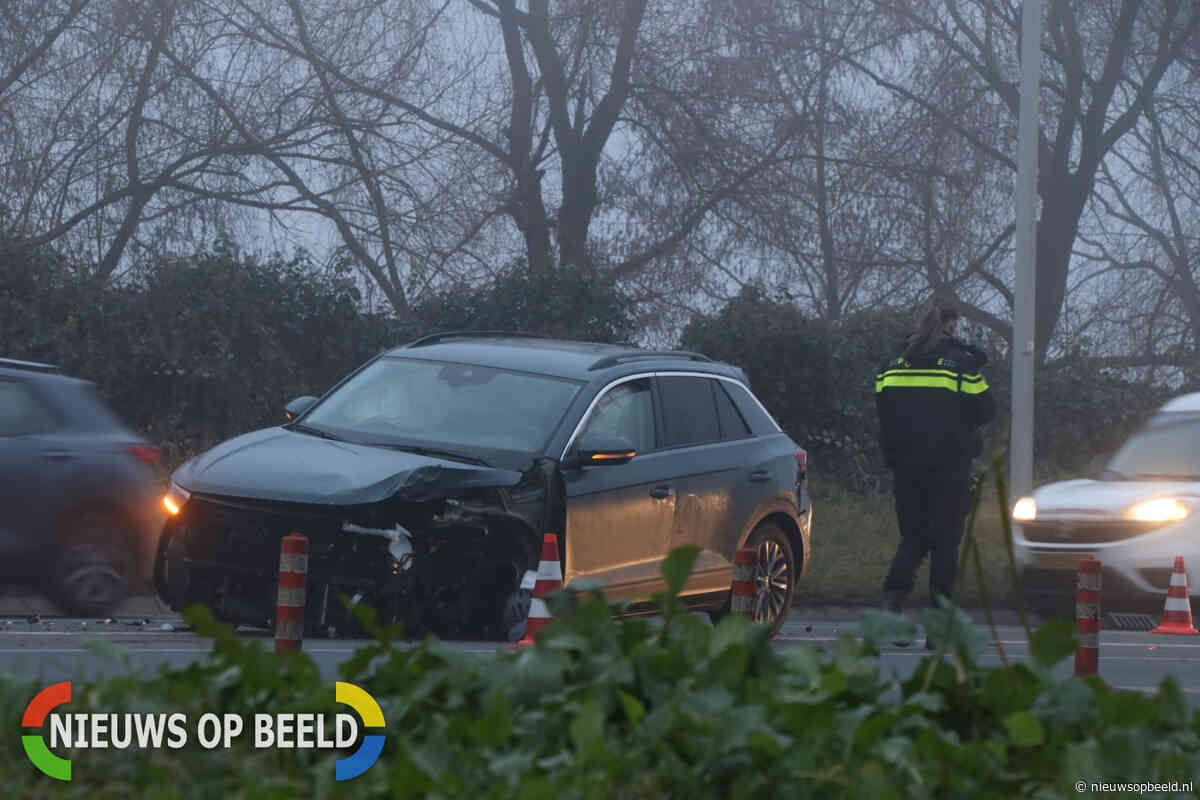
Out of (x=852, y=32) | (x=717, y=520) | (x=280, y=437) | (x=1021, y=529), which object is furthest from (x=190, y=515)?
(x=852, y=32)

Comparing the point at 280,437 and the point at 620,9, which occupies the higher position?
the point at 620,9

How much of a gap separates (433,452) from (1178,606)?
5.45m

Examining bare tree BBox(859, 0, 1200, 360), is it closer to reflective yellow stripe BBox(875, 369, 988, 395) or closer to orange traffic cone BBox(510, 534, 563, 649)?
reflective yellow stripe BBox(875, 369, 988, 395)

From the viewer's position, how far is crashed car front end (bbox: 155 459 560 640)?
321 inches

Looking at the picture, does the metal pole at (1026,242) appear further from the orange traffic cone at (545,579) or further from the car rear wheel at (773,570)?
the orange traffic cone at (545,579)

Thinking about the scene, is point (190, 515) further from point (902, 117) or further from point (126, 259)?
point (902, 117)

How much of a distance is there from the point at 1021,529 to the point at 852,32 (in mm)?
11546

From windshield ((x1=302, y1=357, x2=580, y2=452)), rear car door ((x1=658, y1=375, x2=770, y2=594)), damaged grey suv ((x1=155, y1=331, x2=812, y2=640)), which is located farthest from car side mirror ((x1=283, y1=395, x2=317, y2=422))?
rear car door ((x1=658, y1=375, x2=770, y2=594))

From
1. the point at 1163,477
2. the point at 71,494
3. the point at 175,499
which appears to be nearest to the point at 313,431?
the point at 175,499

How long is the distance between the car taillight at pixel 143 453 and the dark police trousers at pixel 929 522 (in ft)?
14.8

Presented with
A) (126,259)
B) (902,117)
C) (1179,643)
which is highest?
(902,117)

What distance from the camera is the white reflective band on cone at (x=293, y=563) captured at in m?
7.25

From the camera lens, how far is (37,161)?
19.0 m

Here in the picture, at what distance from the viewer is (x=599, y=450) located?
8.88 metres
